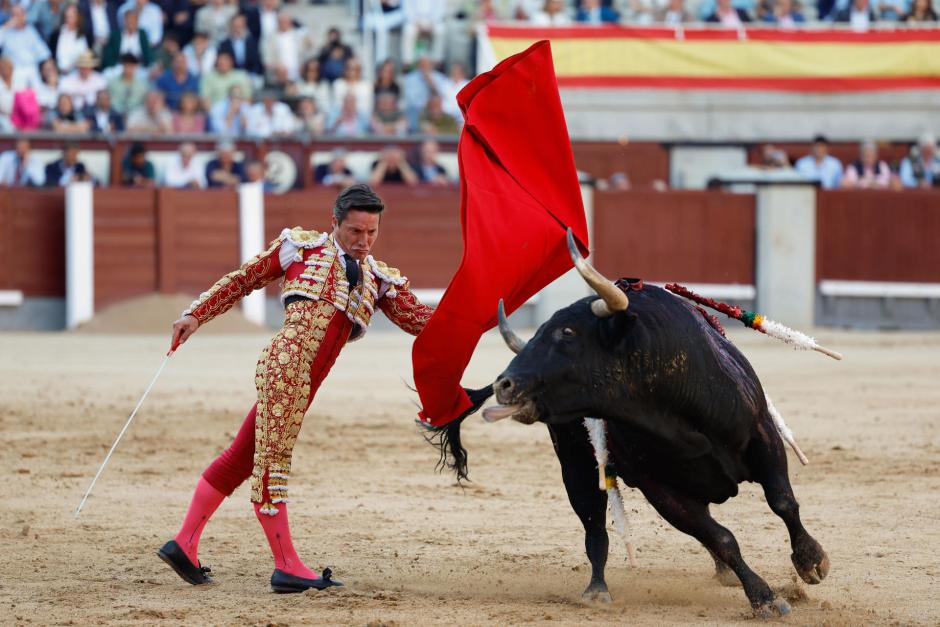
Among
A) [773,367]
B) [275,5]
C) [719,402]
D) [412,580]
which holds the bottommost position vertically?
[773,367]

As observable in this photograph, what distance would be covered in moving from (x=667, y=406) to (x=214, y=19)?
996cm

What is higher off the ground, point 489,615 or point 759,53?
point 759,53

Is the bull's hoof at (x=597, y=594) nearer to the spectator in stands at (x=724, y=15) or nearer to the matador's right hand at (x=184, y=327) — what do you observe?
the matador's right hand at (x=184, y=327)

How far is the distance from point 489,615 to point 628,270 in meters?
9.01

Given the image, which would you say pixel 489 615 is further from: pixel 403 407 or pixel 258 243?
pixel 258 243

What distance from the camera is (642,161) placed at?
13.7m

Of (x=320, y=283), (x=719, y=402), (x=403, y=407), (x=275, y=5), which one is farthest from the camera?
A: (x=275, y=5)

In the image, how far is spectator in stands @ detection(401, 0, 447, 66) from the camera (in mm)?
13516

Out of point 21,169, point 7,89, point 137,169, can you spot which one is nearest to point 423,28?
point 137,169

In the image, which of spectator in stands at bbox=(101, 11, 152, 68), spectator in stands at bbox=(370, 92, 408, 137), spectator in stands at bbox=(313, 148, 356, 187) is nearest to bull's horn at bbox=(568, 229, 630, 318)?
spectator in stands at bbox=(313, 148, 356, 187)

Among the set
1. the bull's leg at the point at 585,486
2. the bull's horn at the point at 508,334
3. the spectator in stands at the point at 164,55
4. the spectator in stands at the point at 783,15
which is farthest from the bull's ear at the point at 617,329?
the spectator in stands at the point at 783,15

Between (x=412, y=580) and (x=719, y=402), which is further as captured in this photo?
(x=412, y=580)

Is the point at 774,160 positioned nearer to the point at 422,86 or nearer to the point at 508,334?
the point at 422,86

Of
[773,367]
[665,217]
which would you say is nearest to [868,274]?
[665,217]
